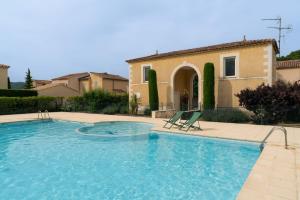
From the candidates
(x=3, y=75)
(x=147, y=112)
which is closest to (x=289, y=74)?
(x=147, y=112)

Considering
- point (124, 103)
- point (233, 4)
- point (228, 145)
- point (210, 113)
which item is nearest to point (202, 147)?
point (228, 145)

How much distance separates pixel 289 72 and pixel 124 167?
22.3m

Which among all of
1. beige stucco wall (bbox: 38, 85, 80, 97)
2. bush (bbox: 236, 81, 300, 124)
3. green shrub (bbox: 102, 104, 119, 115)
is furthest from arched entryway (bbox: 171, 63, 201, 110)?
beige stucco wall (bbox: 38, 85, 80, 97)

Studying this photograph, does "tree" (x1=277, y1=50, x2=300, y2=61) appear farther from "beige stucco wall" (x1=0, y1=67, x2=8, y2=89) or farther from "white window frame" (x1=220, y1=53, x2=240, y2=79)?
"beige stucco wall" (x1=0, y1=67, x2=8, y2=89)

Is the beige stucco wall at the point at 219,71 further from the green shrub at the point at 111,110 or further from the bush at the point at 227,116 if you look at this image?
the green shrub at the point at 111,110

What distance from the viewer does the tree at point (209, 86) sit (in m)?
17.8

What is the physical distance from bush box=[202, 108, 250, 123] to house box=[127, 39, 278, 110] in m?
1.81

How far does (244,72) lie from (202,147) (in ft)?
32.6

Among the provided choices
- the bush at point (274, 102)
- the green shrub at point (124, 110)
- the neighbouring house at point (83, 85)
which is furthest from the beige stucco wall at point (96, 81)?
the bush at point (274, 102)

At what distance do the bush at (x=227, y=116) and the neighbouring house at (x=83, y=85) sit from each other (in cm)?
2278

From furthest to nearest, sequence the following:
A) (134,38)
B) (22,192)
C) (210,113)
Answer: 1. (134,38)
2. (210,113)
3. (22,192)

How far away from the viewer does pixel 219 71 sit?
18.4 metres

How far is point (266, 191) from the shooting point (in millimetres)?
4242

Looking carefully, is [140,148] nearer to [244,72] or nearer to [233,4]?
[233,4]
